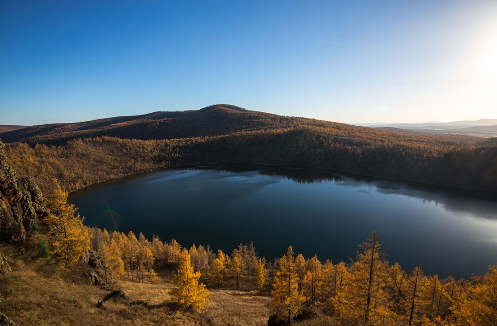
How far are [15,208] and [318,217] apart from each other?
2313 inches

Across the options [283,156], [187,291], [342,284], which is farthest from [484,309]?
[283,156]

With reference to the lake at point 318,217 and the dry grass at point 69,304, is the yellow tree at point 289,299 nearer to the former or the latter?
the dry grass at point 69,304

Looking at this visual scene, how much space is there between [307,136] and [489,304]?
153 metres

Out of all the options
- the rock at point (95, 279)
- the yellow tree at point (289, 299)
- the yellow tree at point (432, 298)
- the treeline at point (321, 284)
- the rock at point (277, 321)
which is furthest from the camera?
the yellow tree at point (432, 298)

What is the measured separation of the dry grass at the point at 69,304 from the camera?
11.7 metres

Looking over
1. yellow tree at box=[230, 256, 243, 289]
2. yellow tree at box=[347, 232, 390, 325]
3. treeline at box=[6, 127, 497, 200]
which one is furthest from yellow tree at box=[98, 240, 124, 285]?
treeline at box=[6, 127, 497, 200]

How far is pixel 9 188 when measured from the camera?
54.2 feet

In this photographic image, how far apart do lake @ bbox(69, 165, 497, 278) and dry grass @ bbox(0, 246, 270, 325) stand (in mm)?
26594

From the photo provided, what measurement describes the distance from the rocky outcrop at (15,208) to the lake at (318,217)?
33814 millimetres

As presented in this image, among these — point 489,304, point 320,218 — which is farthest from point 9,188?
point 320,218

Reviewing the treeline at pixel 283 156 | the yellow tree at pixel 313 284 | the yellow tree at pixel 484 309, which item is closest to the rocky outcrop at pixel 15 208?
the yellow tree at pixel 313 284

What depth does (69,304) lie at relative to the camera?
1342 centimetres

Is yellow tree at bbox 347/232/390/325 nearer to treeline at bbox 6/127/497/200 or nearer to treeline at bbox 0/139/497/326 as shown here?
treeline at bbox 0/139/497/326

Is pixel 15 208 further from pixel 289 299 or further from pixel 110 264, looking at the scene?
pixel 289 299
